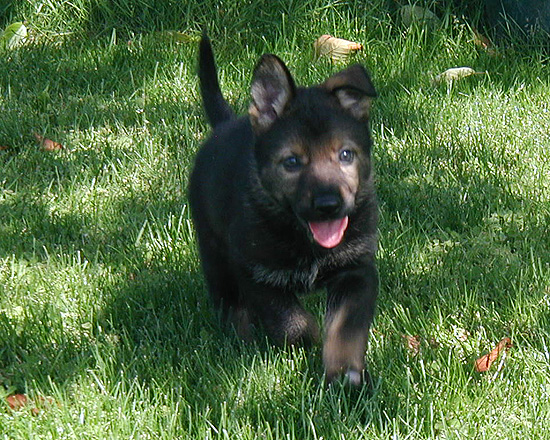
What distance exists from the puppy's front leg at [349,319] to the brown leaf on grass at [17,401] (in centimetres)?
112

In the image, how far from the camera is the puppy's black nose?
12.2ft

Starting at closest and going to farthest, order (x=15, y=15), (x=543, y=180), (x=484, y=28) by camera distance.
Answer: (x=543, y=180) → (x=484, y=28) → (x=15, y=15)

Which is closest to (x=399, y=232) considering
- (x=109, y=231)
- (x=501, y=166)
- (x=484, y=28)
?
(x=501, y=166)

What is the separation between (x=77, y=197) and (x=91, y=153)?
1.91 ft

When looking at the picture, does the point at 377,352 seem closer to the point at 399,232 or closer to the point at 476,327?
the point at 476,327

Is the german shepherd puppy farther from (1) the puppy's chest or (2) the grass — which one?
(2) the grass

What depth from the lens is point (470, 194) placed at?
17.9 ft

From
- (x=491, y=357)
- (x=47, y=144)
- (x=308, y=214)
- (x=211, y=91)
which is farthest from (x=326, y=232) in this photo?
(x=47, y=144)

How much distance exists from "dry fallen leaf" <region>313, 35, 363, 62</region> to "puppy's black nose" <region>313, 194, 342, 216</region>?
11.5 feet

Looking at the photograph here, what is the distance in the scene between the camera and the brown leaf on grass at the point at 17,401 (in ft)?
12.2

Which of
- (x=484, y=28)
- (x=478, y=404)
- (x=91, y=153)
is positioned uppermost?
(x=484, y=28)

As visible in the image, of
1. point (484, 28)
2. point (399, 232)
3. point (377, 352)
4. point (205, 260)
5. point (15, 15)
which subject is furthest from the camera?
point (15, 15)

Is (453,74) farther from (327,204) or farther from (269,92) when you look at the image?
(327,204)

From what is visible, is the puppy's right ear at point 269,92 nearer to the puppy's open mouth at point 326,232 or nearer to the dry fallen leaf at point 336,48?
the puppy's open mouth at point 326,232
